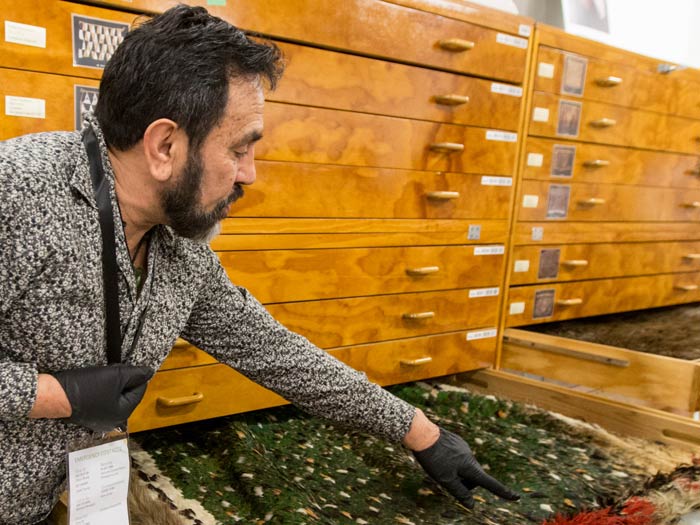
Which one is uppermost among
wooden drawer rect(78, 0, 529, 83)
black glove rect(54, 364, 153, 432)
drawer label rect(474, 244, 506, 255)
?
wooden drawer rect(78, 0, 529, 83)

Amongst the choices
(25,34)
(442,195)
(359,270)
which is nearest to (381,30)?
(442,195)

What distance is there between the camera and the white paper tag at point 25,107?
1348mm

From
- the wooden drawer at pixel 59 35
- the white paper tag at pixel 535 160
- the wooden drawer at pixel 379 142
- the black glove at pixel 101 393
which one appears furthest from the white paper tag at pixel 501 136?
the black glove at pixel 101 393

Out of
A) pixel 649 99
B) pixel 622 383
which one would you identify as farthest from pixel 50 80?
pixel 649 99

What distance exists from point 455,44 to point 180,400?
128 centimetres

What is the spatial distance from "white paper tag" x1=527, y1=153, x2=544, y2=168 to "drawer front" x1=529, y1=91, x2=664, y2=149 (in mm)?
73

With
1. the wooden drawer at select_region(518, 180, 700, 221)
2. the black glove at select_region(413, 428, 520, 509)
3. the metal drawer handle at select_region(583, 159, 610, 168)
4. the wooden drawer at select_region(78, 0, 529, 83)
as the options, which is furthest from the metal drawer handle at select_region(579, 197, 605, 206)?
the black glove at select_region(413, 428, 520, 509)

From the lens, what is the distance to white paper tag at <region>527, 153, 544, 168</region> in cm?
240

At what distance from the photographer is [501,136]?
7.50 feet

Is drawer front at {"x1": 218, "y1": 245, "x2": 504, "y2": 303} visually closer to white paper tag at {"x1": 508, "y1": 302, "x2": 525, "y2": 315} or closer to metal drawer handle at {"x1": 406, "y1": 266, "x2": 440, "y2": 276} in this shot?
metal drawer handle at {"x1": 406, "y1": 266, "x2": 440, "y2": 276}

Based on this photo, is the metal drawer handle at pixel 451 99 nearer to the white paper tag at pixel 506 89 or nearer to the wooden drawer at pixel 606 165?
the white paper tag at pixel 506 89

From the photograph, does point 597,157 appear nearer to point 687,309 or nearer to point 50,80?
point 687,309

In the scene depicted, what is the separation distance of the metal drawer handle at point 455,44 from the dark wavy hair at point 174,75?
1.14m

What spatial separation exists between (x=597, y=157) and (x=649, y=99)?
1.24 ft
